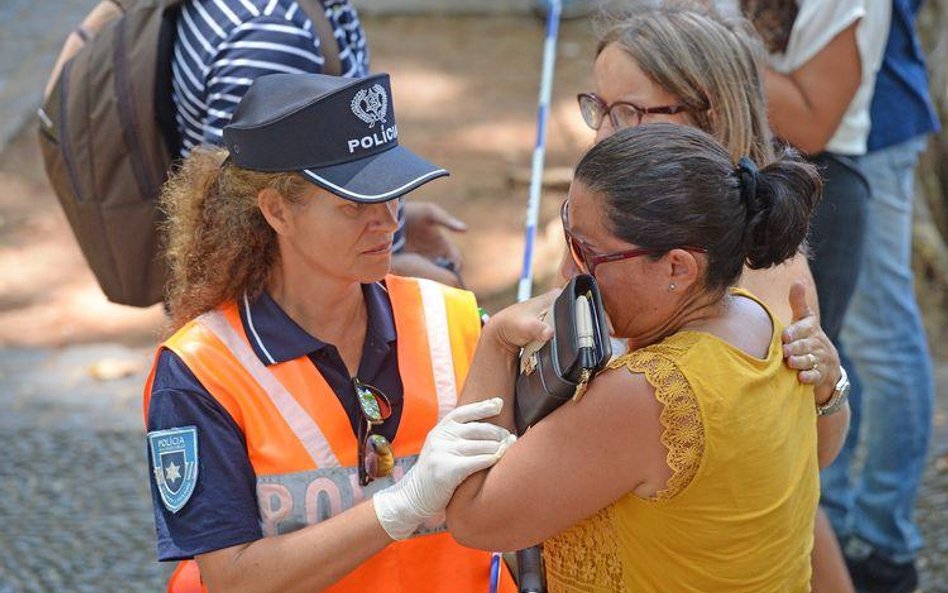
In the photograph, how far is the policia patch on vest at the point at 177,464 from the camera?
7.18ft

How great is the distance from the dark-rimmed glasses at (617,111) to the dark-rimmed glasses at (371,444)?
71cm

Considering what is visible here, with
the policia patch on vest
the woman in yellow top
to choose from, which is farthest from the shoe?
the policia patch on vest

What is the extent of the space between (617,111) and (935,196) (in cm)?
407

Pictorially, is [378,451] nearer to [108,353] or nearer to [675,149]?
[675,149]

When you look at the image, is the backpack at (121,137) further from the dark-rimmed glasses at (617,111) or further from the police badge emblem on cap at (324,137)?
the police badge emblem on cap at (324,137)

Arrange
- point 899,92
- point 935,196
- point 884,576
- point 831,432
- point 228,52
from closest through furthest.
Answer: point 831,432 → point 228,52 → point 899,92 → point 884,576 → point 935,196

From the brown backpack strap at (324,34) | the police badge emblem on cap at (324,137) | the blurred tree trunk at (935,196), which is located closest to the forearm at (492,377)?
the police badge emblem on cap at (324,137)

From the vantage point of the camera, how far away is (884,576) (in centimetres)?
406

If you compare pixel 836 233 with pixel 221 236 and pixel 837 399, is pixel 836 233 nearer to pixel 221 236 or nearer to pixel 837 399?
pixel 837 399

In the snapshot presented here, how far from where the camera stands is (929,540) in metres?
4.45

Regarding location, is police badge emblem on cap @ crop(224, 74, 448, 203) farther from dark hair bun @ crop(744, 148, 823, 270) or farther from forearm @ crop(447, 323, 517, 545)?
dark hair bun @ crop(744, 148, 823, 270)

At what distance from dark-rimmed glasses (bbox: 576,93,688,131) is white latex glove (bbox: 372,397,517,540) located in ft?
2.40

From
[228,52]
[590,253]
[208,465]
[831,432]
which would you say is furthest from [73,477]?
[590,253]

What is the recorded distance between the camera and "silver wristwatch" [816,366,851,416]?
2.34 m
